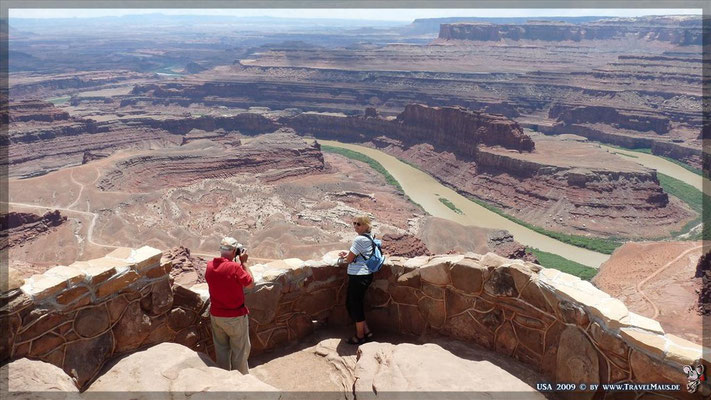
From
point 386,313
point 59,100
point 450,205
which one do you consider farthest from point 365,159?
point 59,100

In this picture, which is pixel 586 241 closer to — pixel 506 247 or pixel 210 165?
pixel 506 247

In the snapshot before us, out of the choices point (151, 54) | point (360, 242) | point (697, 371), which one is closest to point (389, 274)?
point (360, 242)

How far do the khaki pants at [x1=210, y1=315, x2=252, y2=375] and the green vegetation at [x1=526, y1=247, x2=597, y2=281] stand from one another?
28546mm

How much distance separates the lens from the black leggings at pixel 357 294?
20.3 feet

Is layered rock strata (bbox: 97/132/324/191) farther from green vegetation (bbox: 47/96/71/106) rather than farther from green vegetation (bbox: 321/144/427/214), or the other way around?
green vegetation (bbox: 47/96/71/106)

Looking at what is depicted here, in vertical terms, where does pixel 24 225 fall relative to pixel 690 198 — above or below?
above

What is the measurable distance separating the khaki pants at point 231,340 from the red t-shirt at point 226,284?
0.36 feet

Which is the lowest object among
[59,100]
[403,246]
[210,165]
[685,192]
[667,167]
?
[59,100]

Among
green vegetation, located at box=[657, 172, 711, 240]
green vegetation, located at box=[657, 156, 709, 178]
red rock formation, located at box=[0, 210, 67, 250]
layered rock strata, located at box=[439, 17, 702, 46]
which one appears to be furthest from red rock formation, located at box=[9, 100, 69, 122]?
layered rock strata, located at box=[439, 17, 702, 46]

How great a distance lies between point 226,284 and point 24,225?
33.2 m

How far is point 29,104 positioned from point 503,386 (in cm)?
7784

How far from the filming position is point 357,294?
6.21 m

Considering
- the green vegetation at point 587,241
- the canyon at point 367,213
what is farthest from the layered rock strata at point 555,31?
the green vegetation at point 587,241

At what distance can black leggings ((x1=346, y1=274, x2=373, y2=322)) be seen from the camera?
6176 millimetres
